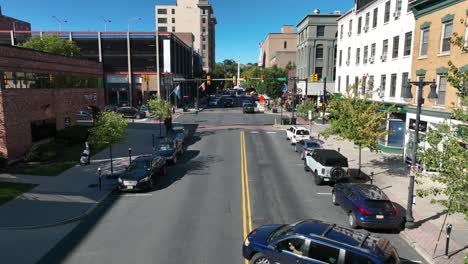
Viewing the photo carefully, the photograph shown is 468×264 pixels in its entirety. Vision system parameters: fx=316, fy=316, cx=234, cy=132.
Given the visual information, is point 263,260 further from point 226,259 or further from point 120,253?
point 120,253

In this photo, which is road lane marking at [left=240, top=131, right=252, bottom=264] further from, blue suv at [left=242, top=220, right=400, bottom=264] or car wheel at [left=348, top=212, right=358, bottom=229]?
car wheel at [left=348, top=212, right=358, bottom=229]

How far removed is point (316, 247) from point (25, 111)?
23.7 m

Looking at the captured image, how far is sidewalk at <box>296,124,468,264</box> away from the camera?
38.4 ft

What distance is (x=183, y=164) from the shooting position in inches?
954

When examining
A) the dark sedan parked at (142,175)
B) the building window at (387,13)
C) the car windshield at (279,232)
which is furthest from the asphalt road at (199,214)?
the building window at (387,13)

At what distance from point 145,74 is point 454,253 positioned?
59723 millimetres

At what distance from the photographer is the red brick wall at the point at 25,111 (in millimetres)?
21422

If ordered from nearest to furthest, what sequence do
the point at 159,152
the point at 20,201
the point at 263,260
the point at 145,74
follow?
the point at 263,260
the point at 20,201
the point at 159,152
the point at 145,74

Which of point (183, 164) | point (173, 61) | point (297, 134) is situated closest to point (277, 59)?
point (173, 61)

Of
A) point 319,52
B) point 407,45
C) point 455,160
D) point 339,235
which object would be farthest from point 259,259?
point 319,52

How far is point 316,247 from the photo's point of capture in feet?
29.2

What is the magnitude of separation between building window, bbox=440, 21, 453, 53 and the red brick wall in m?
29.0

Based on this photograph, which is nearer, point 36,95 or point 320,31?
point 36,95

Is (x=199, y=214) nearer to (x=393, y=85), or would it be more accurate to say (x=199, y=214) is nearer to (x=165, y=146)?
(x=165, y=146)
